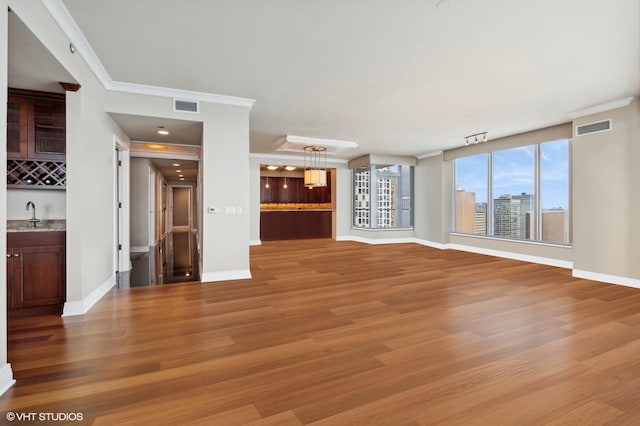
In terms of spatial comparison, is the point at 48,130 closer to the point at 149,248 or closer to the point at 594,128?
the point at 149,248

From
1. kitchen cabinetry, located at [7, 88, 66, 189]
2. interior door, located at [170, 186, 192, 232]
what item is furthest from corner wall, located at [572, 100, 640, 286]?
interior door, located at [170, 186, 192, 232]

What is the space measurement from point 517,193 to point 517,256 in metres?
1.35

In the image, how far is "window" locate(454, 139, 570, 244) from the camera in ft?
18.7

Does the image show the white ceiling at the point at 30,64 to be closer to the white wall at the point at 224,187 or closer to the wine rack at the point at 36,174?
the wine rack at the point at 36,174

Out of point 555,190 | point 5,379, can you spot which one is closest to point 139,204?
point 5,379

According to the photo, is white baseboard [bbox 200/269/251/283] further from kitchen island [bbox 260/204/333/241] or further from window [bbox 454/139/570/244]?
window [bbox 454/139/570/244]

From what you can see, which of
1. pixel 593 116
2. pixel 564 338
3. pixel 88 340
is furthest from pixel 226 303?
pixel 593 116

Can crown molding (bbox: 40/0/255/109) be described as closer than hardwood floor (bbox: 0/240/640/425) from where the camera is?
No

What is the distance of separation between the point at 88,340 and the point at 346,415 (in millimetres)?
2226

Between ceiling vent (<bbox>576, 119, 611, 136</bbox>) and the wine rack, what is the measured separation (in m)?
7.26

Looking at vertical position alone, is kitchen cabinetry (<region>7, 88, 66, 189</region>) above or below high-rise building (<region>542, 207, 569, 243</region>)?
above

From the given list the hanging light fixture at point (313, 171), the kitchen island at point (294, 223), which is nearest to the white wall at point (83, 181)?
the hanging light fixture at point (313, 171)

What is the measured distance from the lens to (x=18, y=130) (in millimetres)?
3230

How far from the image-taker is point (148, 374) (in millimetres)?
1962
